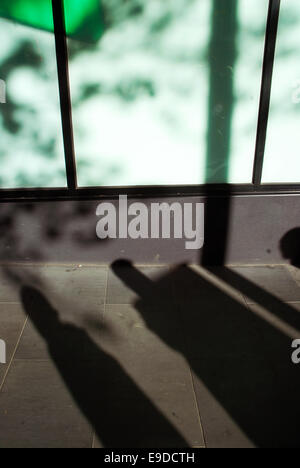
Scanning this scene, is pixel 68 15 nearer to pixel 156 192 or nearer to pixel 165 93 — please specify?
pixel 165 93

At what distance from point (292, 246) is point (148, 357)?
2069 millimetres

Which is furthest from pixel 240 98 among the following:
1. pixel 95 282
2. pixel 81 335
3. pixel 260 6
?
pixel 81 335

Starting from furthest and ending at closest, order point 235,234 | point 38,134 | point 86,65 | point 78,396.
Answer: point 235,234, point 38,134, point 86,65, point 78,396

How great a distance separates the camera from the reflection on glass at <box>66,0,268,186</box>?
3.89m

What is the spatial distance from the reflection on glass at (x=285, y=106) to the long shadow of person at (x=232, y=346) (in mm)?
1184

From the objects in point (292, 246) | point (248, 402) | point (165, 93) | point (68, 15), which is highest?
point (68, 15)

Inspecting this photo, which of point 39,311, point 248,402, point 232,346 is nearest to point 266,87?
point 232,346

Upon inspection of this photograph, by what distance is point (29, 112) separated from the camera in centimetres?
421

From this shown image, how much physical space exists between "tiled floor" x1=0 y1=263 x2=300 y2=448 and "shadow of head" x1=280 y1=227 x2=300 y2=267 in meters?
0.16

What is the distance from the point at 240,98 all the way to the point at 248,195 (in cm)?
93

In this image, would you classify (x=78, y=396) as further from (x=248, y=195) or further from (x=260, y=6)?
(x=260, y=6)

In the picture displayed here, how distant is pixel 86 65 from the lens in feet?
13.2

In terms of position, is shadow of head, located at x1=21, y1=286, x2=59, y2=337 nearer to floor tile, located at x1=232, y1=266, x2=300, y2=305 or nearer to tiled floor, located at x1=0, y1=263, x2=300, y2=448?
tiled floor, located at x1=0, y1=263, x2=300, y2=448
